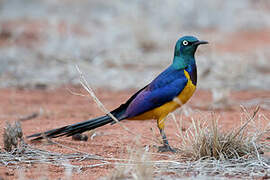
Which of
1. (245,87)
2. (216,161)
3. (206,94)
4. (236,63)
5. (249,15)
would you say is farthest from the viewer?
(249,15)

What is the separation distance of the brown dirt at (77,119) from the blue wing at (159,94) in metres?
0.31

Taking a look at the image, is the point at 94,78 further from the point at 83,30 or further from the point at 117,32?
the point at 83,30

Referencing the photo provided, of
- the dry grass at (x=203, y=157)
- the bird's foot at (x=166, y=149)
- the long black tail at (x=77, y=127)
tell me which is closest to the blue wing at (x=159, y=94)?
the long black tail at (x=77, y=127)

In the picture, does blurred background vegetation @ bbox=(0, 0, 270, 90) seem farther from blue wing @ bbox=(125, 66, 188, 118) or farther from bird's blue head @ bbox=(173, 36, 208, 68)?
blue wing @ bbox=(125, 66, 188, 118)

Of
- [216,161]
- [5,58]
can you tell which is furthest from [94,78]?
[216,161]

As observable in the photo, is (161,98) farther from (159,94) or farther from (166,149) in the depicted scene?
(166,149)

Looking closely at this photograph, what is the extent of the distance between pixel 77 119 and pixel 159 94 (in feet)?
6.82

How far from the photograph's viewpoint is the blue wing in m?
4.68

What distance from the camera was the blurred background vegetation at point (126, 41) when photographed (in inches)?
392

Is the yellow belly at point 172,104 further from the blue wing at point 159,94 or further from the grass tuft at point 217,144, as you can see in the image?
the grass tuft at point 217,144

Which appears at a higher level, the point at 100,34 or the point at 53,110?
the point at 100,34

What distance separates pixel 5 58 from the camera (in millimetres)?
11211

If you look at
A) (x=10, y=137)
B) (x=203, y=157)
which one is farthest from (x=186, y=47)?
(x=10, y=137)

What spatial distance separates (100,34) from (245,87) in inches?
227
